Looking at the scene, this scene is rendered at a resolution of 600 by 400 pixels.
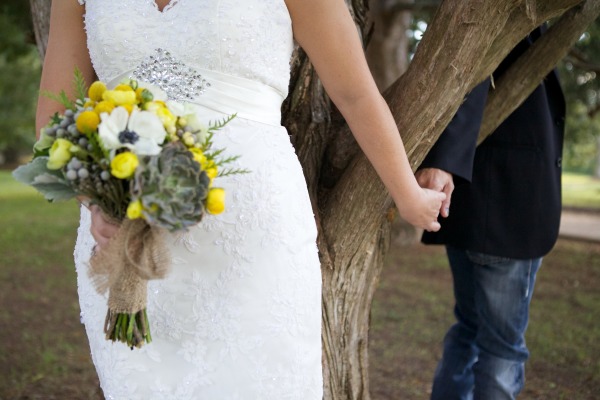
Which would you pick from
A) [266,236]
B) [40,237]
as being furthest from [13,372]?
[40,237]

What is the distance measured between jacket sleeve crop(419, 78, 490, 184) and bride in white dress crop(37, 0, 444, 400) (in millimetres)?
666

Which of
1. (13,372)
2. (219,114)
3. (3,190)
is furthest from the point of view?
(3,190)

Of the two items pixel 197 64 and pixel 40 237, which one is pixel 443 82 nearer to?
pixel 197 64

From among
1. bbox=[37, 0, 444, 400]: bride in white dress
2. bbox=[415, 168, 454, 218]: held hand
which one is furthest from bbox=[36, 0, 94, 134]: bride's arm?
bbox=[415, 168, 454, 218]: held hand

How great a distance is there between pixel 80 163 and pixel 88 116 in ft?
0.37

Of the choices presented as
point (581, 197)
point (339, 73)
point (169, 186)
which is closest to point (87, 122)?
point (169, 186)

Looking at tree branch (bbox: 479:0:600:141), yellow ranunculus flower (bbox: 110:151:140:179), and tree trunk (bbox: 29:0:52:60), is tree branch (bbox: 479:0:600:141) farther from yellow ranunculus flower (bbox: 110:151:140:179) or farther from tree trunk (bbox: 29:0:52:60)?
tree trunk (bbox: 29:0:52:60)

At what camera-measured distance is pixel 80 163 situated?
1.59 metres

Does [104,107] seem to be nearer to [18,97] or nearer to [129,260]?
[129,260]

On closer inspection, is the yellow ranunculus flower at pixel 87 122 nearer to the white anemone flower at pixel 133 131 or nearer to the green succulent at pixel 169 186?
the white anemone flower at pixel 133 131

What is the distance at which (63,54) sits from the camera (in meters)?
2.17

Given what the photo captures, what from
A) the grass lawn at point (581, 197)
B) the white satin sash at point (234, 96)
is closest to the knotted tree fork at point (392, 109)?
the white satin sash at point (234, 96)

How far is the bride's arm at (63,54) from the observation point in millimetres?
2146

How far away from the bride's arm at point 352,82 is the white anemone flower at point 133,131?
66 cm
